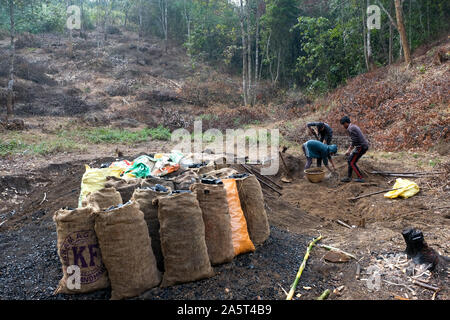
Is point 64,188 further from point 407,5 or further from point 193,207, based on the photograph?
point 407,5

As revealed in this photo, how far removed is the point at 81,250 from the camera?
2.49 meters

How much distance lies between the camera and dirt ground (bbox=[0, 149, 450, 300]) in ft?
8.74

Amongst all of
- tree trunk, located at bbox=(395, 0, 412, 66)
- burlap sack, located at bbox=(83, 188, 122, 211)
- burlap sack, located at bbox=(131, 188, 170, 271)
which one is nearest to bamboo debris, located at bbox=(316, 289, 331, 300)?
burlap sack, located at bbox=(131, 188, 170, 271)

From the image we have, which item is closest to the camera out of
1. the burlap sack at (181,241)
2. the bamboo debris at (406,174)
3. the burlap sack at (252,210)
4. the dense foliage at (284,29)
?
the burlap sack at (181,241)

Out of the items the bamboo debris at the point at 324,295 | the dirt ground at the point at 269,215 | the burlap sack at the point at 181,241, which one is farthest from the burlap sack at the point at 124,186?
the bamboo debris at the point at 324,295

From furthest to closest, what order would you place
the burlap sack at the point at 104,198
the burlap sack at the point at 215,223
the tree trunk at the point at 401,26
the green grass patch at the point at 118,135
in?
the tree trunk at the point at 401,26
the green grass patch at the point at 118,135
the burlap sack at the point at 104,198
the burlap sack at the point at 215,223

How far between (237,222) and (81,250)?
1.46 m

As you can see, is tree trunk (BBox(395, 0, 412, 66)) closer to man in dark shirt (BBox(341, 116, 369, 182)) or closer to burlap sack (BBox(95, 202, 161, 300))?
man in dark shirt (BBox(341, 116, 369, 182))

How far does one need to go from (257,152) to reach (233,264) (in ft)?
21.6

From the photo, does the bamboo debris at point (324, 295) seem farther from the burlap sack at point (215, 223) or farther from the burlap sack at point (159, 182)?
the burlap sack at point (159, 182)

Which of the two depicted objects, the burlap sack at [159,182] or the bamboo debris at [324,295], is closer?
the bamboo debris at [324,295]

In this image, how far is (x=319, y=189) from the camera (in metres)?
6.41

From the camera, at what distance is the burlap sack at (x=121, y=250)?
2.44 meters

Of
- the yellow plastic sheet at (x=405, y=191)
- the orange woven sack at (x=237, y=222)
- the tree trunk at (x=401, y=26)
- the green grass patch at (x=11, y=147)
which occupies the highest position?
the tree trunk at (x=401, y=26)
